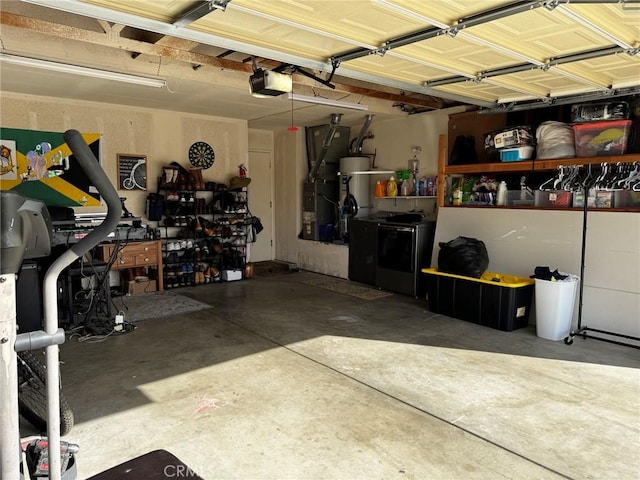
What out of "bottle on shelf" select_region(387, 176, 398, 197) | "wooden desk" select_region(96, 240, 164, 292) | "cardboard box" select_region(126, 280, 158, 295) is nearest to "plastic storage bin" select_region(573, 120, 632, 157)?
"bottle on shelf" select_region(387, 176, 398, 197)

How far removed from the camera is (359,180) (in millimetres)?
7797

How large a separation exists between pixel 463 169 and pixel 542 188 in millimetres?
1060

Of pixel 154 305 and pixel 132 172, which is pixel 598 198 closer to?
pixel 154 305

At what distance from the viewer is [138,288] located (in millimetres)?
6559

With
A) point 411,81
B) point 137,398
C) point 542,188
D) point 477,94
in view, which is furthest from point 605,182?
point 137,398

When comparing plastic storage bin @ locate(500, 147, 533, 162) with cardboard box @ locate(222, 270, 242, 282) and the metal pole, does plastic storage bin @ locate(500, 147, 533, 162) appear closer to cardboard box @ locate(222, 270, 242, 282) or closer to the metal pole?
cardboard box @ locate(222, 270, 242, 282)

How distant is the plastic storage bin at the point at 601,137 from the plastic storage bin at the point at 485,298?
5.17 ft

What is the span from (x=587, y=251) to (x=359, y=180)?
395 cm

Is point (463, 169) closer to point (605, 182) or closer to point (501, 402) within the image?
point (605, 182)

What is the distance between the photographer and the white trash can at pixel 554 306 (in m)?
4.43

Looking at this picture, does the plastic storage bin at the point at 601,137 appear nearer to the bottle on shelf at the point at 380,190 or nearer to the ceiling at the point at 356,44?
the ceiling at the point at 356,44

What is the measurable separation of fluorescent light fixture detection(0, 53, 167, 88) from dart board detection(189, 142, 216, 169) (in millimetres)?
2463

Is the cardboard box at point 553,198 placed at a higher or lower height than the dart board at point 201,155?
lower
